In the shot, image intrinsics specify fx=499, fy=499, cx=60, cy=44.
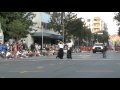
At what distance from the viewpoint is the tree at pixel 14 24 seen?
2822 inches

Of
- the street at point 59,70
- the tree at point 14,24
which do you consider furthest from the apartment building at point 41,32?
the street at point 59,70

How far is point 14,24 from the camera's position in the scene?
237 ft

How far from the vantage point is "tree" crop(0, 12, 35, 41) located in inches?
2822

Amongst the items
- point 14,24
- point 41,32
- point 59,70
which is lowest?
point 59,70

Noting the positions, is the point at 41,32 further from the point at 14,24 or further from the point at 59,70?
the point at 59,70

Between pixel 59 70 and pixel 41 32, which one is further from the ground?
pixel 41 32

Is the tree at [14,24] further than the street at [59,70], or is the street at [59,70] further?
the tree at [14,24]

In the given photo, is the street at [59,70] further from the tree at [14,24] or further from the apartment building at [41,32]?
the apartment building at [41,32]

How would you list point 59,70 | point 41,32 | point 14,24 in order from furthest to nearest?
point 41,32 → point 14,24 → point 59,70

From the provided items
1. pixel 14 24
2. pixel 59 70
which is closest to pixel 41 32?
pixel 14 24

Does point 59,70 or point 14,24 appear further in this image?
point 14,24
